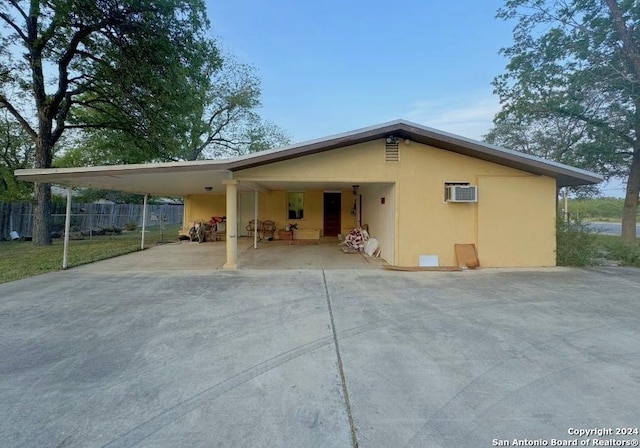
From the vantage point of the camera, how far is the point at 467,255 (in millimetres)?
7762

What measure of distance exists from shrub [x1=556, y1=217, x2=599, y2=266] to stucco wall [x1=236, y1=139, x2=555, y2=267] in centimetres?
53

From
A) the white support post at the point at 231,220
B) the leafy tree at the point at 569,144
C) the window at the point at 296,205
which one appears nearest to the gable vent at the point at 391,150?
the white support post at the point at 231,220

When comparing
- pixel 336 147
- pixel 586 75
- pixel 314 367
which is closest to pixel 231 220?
pixel 336 147

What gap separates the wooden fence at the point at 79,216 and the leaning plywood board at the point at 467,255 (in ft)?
39.8

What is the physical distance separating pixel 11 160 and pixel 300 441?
21.9 metres

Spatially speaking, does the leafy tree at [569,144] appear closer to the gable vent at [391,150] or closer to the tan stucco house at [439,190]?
the tan stucco house at [439,190]

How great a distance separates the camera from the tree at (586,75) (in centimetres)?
1105

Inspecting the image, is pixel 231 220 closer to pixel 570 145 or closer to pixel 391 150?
pixel 391 150

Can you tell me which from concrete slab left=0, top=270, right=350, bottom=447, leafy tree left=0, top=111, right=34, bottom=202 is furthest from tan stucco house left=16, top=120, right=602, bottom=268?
leafy tree left=0, top=111, right=34, bottom=202

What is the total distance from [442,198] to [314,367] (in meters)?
6.08

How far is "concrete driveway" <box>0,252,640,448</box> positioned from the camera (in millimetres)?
2102

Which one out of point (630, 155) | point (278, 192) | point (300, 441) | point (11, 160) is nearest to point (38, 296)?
point (300, 441)

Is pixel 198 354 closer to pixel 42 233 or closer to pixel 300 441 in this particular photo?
pixel 300 441

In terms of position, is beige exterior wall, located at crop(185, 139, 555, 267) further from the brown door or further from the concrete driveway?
the brown door
